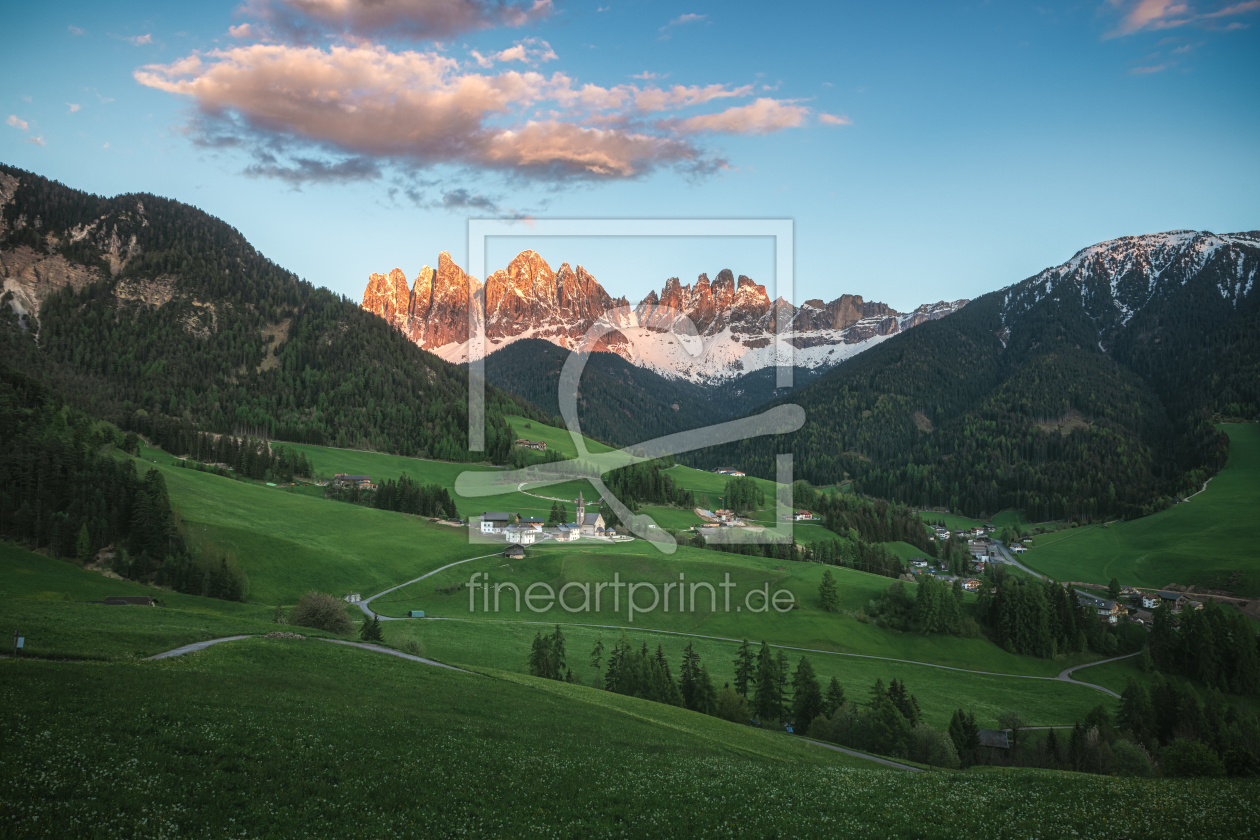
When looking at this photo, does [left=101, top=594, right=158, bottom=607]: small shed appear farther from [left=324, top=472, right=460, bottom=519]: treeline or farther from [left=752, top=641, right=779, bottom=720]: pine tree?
[left=324, top=472, right=460, bottom=519]: treeline

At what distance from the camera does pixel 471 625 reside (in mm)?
64000

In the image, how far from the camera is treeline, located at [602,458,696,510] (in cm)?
14388

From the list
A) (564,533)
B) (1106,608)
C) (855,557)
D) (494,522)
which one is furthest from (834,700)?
(1106,608)

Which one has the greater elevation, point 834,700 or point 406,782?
point 406,782

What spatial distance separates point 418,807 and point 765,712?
147 ft

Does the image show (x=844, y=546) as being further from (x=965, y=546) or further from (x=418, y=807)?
(x=418, y=807)

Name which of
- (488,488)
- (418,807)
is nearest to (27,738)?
(418,807)

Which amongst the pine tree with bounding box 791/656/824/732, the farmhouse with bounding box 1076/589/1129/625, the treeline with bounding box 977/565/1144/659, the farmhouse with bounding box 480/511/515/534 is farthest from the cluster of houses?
the farmhouse with bounding box 1076/589/1129/625

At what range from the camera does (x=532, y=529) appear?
104188 millimetres

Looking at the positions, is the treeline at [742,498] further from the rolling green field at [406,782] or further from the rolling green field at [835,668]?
the rolling green field at [406,782]

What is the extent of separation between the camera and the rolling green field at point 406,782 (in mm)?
12492

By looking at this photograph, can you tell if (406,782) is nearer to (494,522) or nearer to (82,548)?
(82,548)

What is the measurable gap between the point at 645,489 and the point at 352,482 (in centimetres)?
6224

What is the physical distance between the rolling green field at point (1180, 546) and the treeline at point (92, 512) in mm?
139728
